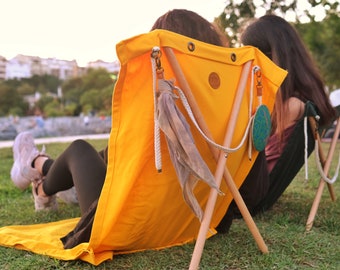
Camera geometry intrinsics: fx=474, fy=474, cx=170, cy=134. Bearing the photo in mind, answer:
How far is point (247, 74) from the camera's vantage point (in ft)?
5.55

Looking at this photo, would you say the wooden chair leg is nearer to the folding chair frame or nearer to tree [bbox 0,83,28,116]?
the folding chair frame

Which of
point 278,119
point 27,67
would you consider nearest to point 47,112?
point 27,67

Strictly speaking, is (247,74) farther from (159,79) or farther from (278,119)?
(278,119)

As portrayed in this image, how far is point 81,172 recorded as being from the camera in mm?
1894

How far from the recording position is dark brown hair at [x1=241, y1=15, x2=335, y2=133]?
7.75 feet

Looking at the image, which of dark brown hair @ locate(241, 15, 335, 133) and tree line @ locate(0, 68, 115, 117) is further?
tree line @ locate(0, 68, 115, 117)

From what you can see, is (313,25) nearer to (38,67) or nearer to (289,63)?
(289,63)

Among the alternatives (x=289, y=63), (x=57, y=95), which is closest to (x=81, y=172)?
(x=289, y=63)

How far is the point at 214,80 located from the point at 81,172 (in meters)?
0.68

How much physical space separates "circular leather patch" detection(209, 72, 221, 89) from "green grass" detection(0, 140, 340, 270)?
0.63m

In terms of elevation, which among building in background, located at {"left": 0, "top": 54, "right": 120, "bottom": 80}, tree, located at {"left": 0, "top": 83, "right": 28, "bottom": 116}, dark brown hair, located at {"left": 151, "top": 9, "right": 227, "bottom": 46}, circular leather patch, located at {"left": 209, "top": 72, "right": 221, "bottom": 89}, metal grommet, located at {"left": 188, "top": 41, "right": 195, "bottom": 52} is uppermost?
dark brown hair, located at {"left": 151, "top": 9, "right": 227, "bottom": 46}

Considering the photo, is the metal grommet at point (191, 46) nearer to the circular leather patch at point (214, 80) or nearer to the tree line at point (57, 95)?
the circular leather patch at point (214, 80)

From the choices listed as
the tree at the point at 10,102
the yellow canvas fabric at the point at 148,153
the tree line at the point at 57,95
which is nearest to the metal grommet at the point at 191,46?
the yellow canvas fabric at the point at 148,153

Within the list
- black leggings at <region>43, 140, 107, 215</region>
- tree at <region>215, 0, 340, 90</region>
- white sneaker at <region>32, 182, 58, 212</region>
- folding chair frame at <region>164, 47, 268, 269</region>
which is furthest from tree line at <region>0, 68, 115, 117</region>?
folding chair frame at <region>164, 47, 268, 269</region>
